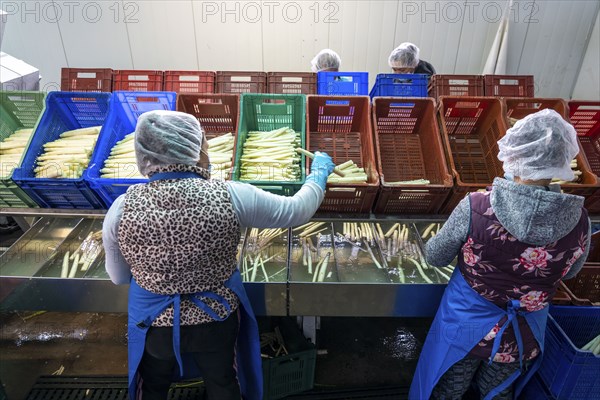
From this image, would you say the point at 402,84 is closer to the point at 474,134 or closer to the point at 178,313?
the point at 474,134

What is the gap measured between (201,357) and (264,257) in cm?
87

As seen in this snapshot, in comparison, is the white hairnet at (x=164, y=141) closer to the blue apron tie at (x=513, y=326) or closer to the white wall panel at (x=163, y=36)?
the blue apron tie at (x=513, y=326)

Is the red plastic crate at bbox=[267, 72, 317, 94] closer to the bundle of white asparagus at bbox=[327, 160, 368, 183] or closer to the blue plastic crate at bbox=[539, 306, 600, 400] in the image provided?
the bundle of white asparagus at bbox=[327, 160, 368, 183]

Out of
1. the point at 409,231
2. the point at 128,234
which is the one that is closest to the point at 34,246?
the point at 128,234

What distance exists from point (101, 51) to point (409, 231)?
643 cm

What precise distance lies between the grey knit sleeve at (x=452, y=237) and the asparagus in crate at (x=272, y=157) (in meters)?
1.15

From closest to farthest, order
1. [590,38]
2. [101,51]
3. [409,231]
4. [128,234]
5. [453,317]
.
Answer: [128,234], [453,317], [409,231], [590,38], [101,51]

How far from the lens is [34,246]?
2.86 metres

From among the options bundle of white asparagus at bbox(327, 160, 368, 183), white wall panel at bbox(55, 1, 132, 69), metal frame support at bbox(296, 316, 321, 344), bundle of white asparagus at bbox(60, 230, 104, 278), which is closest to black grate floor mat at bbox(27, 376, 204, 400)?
metal frame support at bbox(296, 316, 321, 344)

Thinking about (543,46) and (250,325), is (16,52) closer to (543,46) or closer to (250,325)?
(250,325)

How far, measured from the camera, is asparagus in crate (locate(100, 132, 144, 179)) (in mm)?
2877

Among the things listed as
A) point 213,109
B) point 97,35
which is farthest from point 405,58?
point 97,35

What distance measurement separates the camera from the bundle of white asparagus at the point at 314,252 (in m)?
2.67

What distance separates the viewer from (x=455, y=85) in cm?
411
